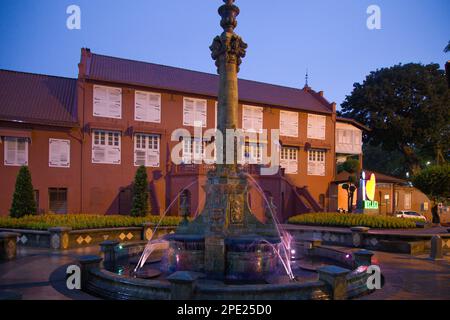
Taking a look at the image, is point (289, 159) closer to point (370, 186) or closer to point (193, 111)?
point (193, 111)

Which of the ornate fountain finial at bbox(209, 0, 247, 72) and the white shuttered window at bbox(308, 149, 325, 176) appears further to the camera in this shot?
the white shuttered window at bbox(308, 149, 325, 176)

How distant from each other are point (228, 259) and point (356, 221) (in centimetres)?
1116

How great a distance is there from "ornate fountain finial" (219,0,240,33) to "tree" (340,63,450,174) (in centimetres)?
3444

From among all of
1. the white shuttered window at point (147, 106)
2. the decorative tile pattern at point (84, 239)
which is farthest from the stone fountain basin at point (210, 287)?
the white shuttered window at point (147, 106)

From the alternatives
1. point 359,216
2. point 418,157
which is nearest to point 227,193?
point 359,216

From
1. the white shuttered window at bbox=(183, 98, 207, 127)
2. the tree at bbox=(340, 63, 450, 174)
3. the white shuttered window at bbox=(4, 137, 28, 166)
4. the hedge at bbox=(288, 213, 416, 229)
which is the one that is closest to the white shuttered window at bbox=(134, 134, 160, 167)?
the white shuttered window at bbox=(183, 98, 207, 127)

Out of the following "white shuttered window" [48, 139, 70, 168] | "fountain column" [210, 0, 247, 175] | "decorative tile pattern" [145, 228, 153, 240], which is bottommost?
"decorative tile pattern" [145, 228, 153, 240]

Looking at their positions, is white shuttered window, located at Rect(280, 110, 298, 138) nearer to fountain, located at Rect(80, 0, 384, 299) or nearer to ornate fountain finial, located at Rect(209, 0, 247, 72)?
fountain, located at Rect(80, 0, 384, 299)

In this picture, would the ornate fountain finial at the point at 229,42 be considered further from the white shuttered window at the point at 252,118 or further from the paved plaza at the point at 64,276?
the white shuttered window at the point at 252,118

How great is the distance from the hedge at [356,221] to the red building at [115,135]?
19.2 feet

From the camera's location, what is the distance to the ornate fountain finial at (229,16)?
13234mm

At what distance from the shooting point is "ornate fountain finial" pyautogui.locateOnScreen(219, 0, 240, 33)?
13234mm

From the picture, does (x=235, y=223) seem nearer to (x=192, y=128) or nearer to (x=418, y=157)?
(x=192, y=128)

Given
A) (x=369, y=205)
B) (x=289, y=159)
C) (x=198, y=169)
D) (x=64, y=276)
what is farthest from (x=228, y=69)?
(x=289, y=159)
